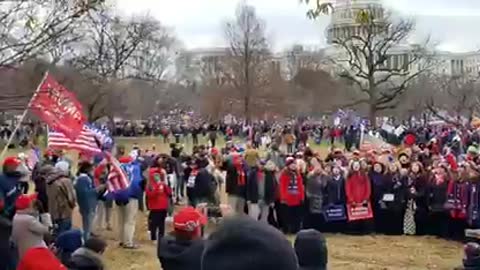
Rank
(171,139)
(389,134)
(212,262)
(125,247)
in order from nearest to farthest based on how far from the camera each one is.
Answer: (212,262)
(125,247)
(389,134)
(171,139)

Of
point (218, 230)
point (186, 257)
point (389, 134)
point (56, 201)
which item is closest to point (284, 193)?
point (56, 201)

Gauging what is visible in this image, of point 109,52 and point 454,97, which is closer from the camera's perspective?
point 109,52

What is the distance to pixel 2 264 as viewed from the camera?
10.9 meters

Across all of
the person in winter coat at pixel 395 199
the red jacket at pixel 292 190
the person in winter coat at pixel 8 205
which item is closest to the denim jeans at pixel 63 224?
the person in winter coat at pixel 8 205

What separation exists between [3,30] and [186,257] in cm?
544

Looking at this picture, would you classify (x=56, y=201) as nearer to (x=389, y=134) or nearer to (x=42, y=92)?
(x=42, y=92)

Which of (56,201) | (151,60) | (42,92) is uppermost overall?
(151,60)

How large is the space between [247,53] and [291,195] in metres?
46.2

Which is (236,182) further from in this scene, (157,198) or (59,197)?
(59,197)

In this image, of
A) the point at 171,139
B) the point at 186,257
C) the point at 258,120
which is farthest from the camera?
the point at 258,120

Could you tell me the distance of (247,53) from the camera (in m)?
63.0

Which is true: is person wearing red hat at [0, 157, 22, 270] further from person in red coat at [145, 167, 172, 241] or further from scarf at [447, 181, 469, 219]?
scarf at [447, 181, 469, 219]

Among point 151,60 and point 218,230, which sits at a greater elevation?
point 151,60

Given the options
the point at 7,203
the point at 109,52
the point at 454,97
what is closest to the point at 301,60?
the point at 454,97
